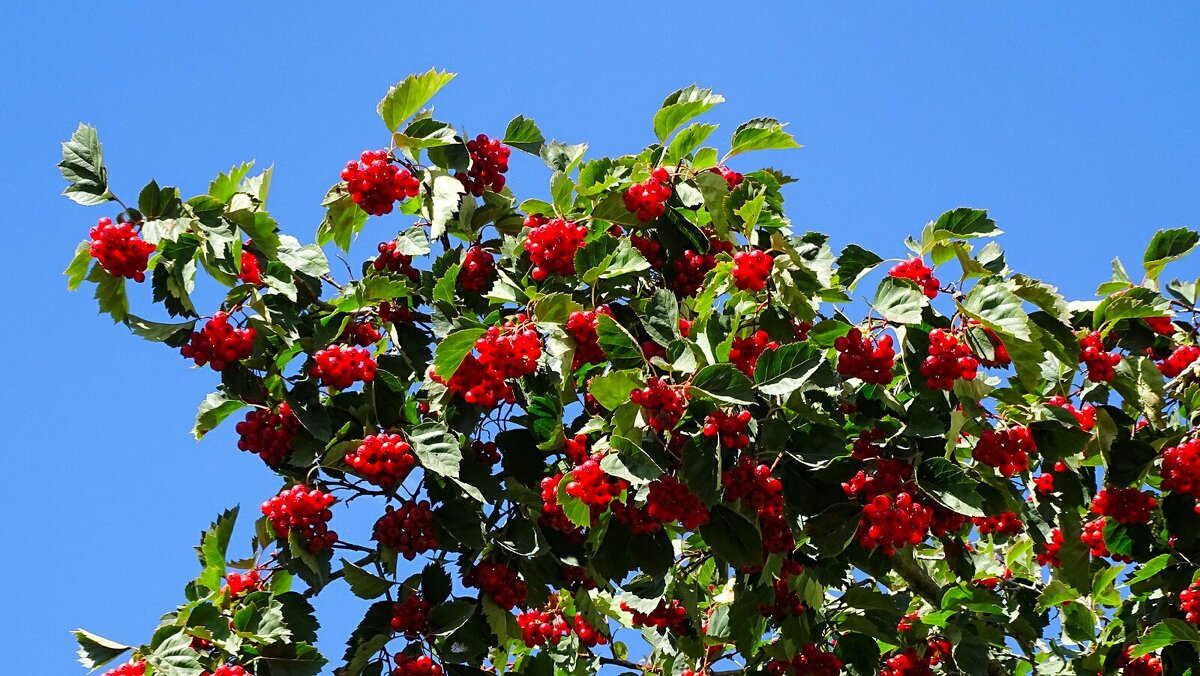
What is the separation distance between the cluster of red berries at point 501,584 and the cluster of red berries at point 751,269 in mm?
1542

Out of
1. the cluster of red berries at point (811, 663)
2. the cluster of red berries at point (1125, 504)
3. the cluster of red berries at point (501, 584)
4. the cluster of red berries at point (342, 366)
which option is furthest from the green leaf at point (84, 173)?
the cluster of red berries at point (1125, 504)

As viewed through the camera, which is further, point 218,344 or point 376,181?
point 376,181

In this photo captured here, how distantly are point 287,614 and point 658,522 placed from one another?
1570mm

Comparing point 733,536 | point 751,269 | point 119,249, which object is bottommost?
point 733,536

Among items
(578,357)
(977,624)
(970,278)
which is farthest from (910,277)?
(977,624)

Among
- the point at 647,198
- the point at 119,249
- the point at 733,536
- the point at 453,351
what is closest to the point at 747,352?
the point at 733,536

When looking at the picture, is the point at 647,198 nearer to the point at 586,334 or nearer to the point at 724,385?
the point at 586,334

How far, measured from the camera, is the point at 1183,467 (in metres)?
5.15

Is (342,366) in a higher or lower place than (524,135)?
lower

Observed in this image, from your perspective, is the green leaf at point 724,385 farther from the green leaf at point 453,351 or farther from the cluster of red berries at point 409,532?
the cluster of red berries at point 409,532

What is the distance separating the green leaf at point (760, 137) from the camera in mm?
5262

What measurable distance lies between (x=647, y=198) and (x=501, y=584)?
1773 millimetres

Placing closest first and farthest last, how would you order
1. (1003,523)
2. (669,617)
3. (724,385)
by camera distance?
(724,385) < (669,617) < (1003,523)

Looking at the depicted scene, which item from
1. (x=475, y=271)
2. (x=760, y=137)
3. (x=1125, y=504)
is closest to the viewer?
(x=760, y=137)
